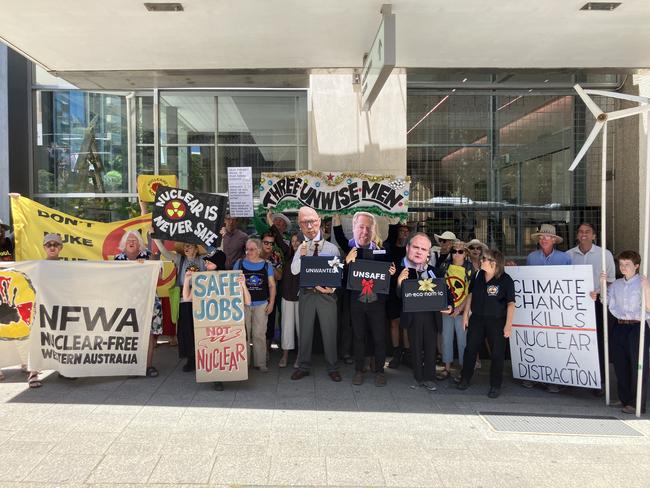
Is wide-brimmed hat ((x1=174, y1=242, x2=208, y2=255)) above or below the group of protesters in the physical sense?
A: above

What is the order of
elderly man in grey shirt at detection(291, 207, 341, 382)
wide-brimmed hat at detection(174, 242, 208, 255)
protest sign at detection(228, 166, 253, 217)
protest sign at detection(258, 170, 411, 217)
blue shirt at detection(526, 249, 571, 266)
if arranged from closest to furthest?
1. elderly man in grey shirt at detection(291, 207, 341, 382)
2. blue shirt at detection(526, 249, 571, 266)
3. wide-brimmed hat at detection(174, 242, 208, 255)
4. protest sign at detection(228, 166, 253, 217)
5. protest sign at detection(258, 170, 411, 217)

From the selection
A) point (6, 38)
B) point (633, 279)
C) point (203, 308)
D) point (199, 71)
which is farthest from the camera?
point (199, 71)

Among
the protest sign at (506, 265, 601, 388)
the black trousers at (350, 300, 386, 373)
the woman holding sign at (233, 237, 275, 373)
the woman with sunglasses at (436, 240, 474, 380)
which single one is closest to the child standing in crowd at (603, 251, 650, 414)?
the protest sign at (506, 265, 601, 388)

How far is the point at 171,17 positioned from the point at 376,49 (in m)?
2.44

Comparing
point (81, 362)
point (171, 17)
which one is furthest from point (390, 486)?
point (171, 17)

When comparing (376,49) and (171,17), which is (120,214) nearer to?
(171,17)

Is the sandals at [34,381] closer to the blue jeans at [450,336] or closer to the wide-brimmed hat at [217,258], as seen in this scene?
the wide-brimmed hat at [217,258]

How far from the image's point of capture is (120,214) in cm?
1112

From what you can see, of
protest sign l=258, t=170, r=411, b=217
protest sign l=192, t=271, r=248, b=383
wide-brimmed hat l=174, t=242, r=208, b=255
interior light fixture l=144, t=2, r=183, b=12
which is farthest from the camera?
protest sign l=258, t=170, r=411, b=217

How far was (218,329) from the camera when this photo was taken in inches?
228

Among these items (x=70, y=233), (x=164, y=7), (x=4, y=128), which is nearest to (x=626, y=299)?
(x=164, y=7)

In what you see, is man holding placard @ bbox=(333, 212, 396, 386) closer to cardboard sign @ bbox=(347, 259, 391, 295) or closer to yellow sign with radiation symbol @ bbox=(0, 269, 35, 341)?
cardboard sign @ bbox=(347, 259, 391, 295)

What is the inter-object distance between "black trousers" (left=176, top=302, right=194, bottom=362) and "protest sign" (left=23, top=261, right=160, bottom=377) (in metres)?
0.51

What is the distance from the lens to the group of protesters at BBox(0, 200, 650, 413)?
5797 millimetres
